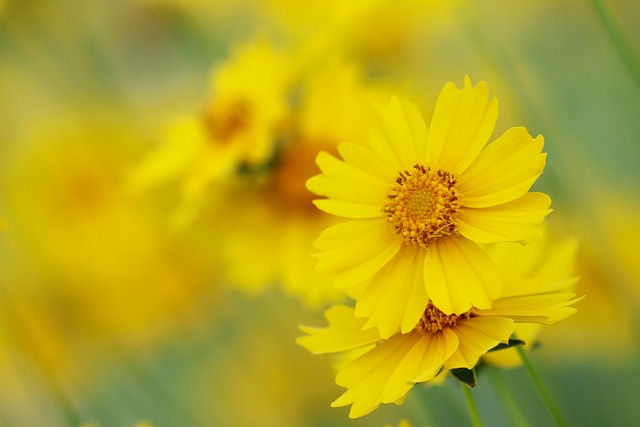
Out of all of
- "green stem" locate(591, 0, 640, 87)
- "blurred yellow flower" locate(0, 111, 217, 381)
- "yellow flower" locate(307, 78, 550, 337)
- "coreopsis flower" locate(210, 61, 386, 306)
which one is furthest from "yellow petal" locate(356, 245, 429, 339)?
"blurred yellow flower" locate(0, 111, 217, 381)

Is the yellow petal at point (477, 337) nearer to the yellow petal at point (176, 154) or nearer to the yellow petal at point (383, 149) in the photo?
the yellow petal at point (383, 149)

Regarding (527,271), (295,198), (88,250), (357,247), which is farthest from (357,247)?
(88,250)

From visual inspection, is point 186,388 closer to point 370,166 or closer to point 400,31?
point 400,31

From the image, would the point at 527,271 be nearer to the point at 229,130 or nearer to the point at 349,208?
the point at 349,208

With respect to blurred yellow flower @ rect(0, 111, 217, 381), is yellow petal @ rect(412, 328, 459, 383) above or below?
below

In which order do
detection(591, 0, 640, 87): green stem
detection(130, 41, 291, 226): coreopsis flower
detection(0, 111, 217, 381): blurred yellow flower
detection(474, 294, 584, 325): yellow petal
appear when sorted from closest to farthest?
detection(474, 294, 584, 325): yellow petal < detection(591, 0, 640, 87): green stem < detection(130, 41, 291, 226): coreopsis flower < detection(0, 111, 217, 381): blurred yellow flower

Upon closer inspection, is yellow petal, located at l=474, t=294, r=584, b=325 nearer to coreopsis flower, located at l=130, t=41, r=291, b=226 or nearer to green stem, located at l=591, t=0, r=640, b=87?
green stem, located at l=591, t=0, r=640, b=87

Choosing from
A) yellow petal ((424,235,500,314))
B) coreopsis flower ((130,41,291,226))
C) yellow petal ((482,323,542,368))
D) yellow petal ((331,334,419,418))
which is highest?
coreopsis flower ((130,41,291,226))
